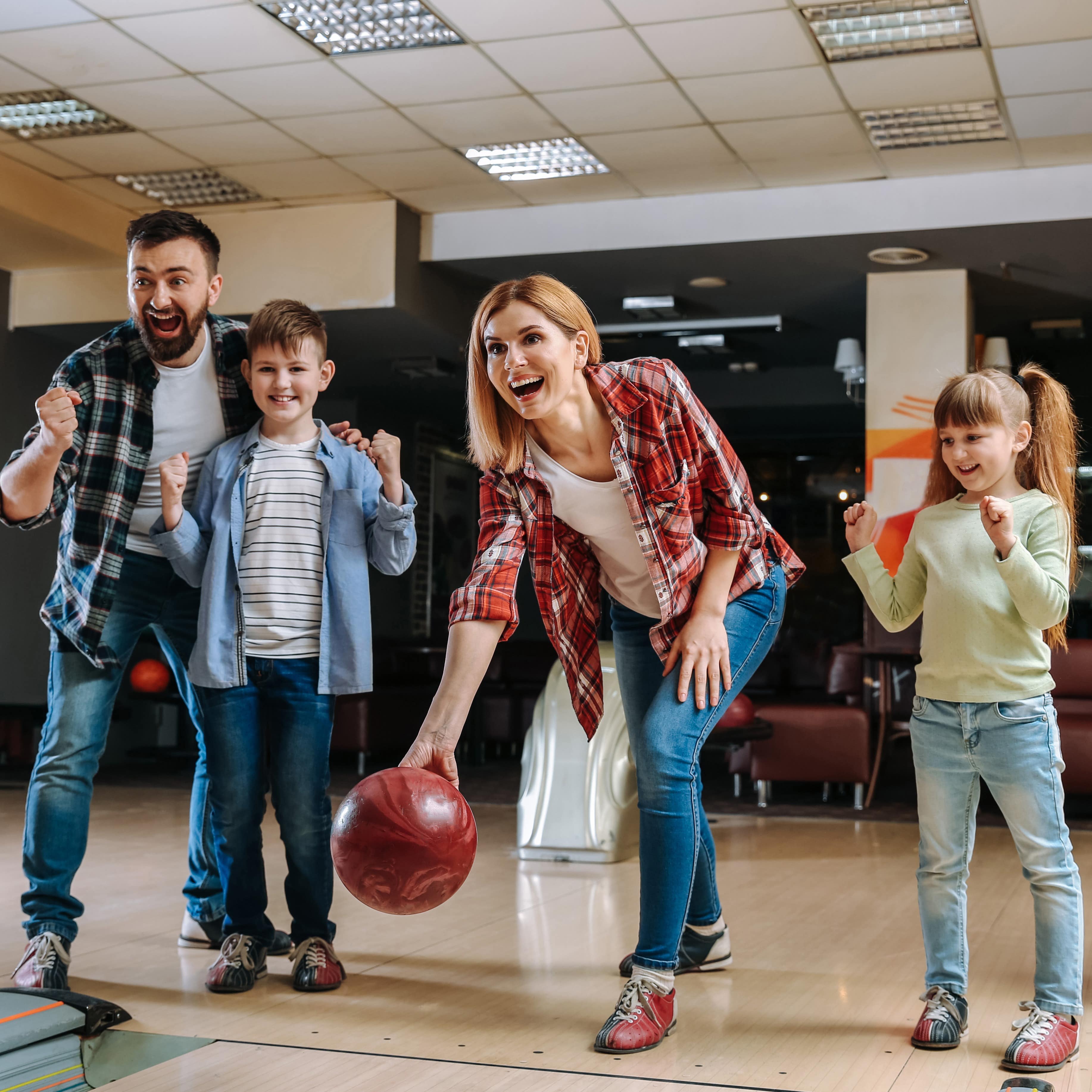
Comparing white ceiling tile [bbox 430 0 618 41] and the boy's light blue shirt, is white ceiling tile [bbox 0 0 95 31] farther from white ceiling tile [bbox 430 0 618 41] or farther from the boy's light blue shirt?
the boy's light blue shirt

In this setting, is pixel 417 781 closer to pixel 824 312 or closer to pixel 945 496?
pixel 945 496

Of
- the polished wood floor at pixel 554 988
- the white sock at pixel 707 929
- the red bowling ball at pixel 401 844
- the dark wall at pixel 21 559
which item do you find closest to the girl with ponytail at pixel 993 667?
the polished wood floor at pixel 554 988

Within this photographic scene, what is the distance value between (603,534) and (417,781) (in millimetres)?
596

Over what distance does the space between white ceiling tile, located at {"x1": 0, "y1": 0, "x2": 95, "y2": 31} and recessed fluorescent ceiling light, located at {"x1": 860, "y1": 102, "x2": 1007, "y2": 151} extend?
3.25 meters

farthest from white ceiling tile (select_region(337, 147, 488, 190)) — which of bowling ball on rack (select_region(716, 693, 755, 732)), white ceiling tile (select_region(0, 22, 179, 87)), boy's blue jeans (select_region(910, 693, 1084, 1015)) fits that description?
boy's blue jeans (select_region(910, 693, 1084, 1015))

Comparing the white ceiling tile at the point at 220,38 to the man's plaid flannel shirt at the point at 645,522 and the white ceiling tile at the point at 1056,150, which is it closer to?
the white ceiling tile at the point at 1056,150

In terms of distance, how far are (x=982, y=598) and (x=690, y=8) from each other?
129 inches

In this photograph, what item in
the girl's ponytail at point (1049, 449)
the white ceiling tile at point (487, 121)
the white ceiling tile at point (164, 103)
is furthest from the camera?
the white ceiling tile at point (487, 121)

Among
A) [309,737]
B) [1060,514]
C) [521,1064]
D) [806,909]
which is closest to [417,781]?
[521,1064]

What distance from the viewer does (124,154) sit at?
654cm

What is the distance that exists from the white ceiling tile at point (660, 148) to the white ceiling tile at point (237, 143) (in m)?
1.46

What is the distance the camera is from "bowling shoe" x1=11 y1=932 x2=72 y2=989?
2.51 metres

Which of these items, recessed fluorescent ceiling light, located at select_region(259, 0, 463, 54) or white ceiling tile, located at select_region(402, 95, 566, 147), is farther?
white ceiling tile, located at select_region(402, 95, 566, 147)

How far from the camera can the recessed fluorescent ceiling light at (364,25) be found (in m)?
4.96
